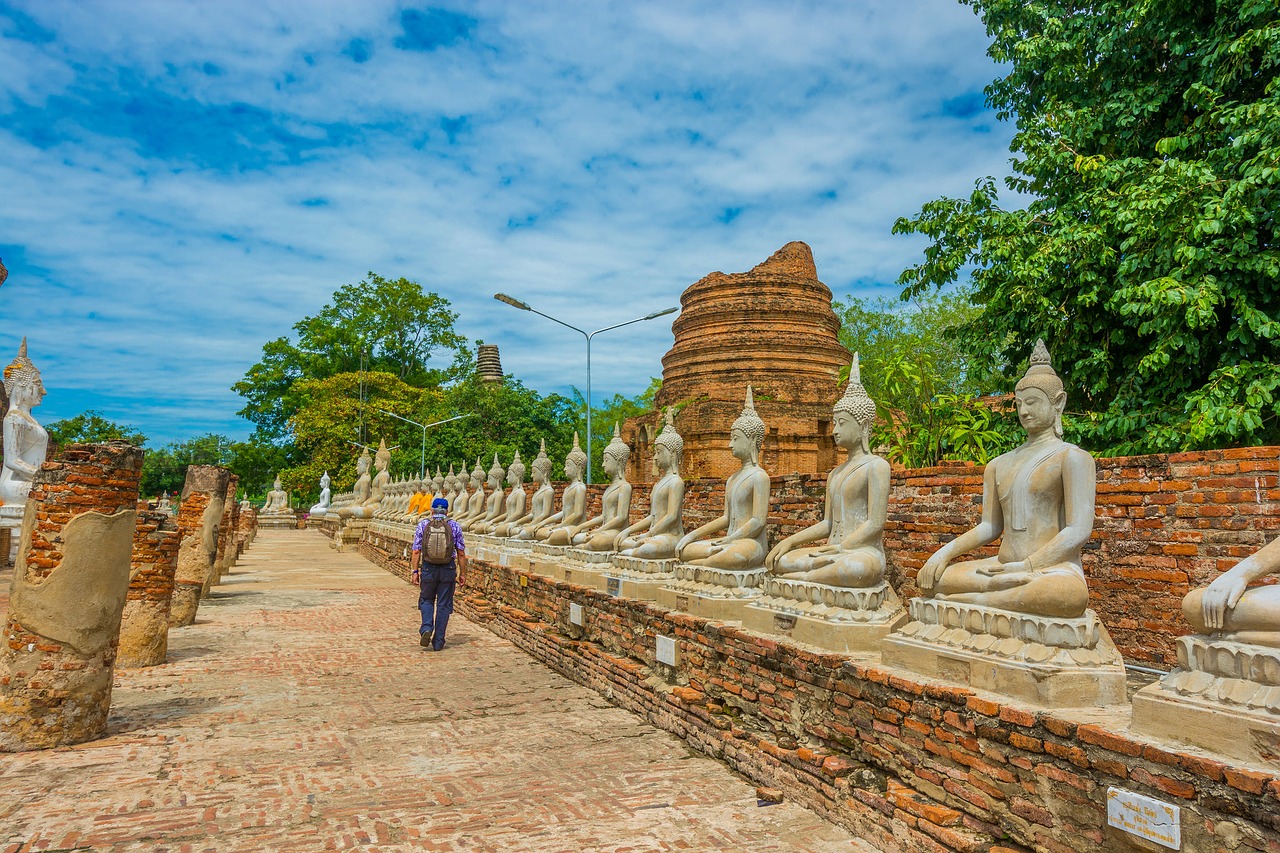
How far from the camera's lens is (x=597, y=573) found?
326 inches

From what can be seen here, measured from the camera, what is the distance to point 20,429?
14.8 metres

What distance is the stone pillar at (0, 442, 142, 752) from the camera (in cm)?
532

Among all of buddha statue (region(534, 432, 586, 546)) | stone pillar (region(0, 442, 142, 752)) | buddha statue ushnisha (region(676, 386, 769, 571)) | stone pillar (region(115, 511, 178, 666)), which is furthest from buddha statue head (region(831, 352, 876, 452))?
stone pillar (region(115, 511, 178, 666))

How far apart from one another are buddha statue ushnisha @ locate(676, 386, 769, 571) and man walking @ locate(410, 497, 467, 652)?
3.21 m

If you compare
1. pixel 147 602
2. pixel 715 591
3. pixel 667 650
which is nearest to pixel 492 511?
pixel 147 602

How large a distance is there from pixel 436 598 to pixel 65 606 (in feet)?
14.1

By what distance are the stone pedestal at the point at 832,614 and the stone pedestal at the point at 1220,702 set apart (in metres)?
1.73

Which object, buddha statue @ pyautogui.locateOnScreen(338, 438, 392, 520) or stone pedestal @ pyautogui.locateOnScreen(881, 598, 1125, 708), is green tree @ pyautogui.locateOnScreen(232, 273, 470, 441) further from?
stone pedestal @ pyautogui.locateOnScreen(881, 598, 1125, 708)

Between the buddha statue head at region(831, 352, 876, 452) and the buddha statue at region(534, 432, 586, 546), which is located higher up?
the buddha statue head at region(831, 352, 876, 452)

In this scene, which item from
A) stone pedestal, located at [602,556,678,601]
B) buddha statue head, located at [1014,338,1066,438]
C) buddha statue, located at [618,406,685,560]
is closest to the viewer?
buddha statue head, located at [1014,338,1066,438]

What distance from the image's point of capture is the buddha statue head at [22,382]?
1479 centimetres

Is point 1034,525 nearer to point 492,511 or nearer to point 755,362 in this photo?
point 492,511

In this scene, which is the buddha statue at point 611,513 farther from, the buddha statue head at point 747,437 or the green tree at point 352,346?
the green tree at point 352,346

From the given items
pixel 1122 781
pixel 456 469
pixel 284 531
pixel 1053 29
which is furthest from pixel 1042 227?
pixel 284 531
